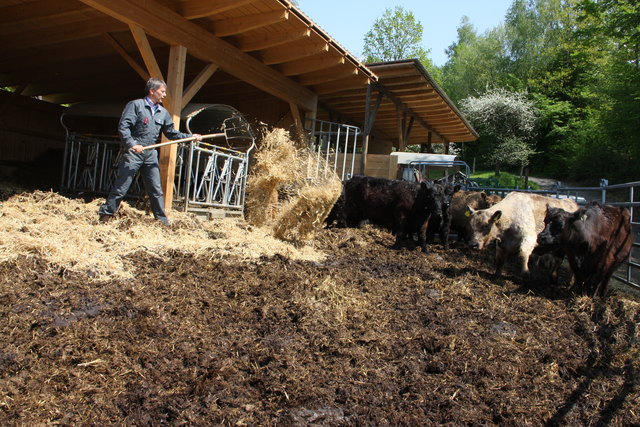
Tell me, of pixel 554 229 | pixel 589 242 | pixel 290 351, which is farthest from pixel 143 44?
pixel 589 242

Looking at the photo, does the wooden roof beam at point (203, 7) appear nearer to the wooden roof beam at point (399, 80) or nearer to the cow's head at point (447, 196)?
the cow's head at point (447, 196)

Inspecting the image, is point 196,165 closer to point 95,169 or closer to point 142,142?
point 95,169

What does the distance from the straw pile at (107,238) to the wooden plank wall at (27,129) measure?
5.74 metres

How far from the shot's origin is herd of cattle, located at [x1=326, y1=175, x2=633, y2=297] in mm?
5746

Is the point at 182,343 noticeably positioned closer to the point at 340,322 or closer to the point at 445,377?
the point at 340,322

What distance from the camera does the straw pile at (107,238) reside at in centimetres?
446

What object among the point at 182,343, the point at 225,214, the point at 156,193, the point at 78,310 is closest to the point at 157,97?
the point at 156,193

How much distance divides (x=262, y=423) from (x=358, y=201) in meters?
7.01

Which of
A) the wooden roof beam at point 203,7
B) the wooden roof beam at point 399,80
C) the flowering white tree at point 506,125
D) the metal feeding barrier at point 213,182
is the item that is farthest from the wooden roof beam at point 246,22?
the flowering white tree at point 506,125

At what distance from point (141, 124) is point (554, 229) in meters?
5.35

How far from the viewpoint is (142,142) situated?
6.26 metres

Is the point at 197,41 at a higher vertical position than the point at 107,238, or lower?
higher

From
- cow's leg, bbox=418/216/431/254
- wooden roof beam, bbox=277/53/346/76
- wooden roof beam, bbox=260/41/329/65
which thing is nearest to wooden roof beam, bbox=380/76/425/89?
wooden roof beam, bbox=277/53/346/76

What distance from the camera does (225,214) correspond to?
8.60 metres
